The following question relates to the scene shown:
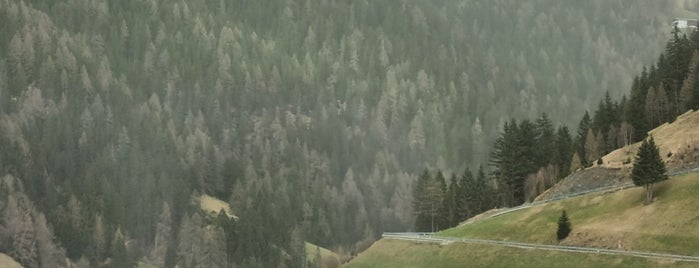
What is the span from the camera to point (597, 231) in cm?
10831

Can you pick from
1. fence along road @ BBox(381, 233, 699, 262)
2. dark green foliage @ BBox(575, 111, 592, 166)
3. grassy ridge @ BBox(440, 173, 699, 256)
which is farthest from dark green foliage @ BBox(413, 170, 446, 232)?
grassy ridge @ BBox(440, 173, 699, 256)

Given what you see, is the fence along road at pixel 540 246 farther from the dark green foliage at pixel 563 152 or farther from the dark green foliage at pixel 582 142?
the dark green foliage at pixel 563 152

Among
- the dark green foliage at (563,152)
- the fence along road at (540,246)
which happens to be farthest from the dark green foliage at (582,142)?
the fence along road at (540,246)

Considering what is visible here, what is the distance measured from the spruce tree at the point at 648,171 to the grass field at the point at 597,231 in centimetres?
138

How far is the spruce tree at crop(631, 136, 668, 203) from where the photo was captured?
354 ft

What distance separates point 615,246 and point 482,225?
35.4m

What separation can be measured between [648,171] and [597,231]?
9.34 metres

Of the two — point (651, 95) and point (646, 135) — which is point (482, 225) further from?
point (651, 95)

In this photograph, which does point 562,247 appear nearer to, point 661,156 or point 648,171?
point 648,171

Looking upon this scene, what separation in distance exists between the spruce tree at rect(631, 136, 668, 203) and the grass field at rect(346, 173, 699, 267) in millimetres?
1379

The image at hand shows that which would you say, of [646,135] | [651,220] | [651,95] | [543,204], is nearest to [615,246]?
[651,220]

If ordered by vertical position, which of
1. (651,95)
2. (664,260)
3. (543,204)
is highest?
(651,95)

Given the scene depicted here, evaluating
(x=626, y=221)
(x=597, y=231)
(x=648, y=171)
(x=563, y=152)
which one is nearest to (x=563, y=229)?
(x=597, y=231)

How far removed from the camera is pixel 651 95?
515ft
